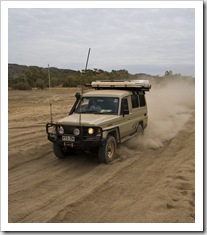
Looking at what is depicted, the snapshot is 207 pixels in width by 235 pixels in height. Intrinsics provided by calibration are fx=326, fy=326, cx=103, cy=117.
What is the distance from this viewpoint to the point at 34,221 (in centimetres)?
542

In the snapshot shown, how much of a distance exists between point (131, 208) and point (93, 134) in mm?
2797

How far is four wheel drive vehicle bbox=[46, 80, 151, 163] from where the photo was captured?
27.1 feet

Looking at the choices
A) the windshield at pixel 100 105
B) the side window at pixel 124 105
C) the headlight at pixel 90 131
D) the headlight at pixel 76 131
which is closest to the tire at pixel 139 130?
the side window at pixel 124 105

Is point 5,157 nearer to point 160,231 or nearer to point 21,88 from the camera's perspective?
point 160,231

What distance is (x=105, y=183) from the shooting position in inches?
283

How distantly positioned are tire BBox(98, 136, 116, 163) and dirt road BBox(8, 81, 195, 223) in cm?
17

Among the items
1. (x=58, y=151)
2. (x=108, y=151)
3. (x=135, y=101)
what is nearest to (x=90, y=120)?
(x=108, y=151)

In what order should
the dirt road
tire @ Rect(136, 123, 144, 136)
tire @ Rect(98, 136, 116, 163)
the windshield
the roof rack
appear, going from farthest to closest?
tire @ Rect(136, 123, 144, 136)
the roof rack
the windshield
tire @ Rect(98, 136, 116, 163)
the dirt road

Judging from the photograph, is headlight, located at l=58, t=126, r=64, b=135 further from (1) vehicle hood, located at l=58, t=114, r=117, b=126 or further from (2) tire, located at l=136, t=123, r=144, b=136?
(2) tire, located at l=136, t=123, r=144, b=136

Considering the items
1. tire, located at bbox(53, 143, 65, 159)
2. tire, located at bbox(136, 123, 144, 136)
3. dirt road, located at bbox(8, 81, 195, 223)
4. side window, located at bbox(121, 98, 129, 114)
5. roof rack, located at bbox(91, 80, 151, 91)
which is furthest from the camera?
tire, located at bbox(136, 123, 144, 136)

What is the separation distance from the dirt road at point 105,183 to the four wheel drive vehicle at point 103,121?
478mm

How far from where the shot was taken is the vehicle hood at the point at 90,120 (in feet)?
27.2

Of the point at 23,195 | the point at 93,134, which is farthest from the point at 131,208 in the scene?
the point at 93,134

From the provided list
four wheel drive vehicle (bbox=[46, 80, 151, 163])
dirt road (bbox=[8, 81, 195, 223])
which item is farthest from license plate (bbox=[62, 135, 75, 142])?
dirt road (bbox=[8, 81, 195, 223])
